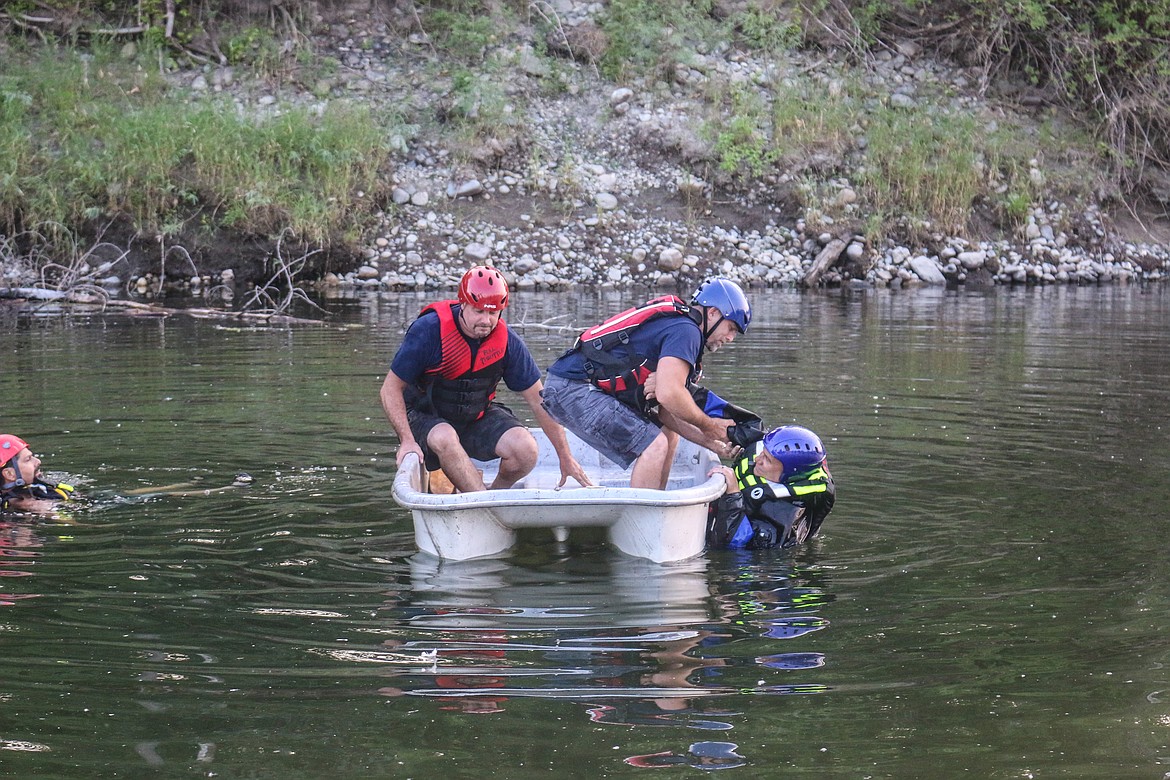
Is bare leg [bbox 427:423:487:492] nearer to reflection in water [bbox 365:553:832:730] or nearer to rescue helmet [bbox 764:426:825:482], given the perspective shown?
reflection in water [bbox 365:553:832:730]

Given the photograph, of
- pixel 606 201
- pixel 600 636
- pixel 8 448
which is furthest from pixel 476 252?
pixel 600 636

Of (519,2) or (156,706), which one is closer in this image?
(156,706)

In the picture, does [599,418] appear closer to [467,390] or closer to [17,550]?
[467,390]

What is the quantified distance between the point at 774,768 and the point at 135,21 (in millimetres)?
22207

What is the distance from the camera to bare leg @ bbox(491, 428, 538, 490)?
7.41 m

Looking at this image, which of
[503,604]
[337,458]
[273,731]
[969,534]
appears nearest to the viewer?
[273,731]

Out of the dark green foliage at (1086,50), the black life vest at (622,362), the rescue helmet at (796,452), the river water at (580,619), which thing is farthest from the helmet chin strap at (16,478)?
the dark green foliage at (1086,50)

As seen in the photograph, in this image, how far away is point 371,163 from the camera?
849 inches

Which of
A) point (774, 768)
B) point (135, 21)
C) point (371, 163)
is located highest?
point (135, 21)

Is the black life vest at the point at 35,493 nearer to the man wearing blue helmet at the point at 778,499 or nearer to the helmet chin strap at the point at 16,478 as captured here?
the helmet chin strap at the point at 16,478

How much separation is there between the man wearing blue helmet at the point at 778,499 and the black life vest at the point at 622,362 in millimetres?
591

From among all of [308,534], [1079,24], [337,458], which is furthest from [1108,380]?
[1079,24]

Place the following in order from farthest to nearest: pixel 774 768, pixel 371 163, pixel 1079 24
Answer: pixel 1079 24 < pixel 371 163 < pixel 774 768

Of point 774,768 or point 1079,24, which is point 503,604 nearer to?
point 774,768
